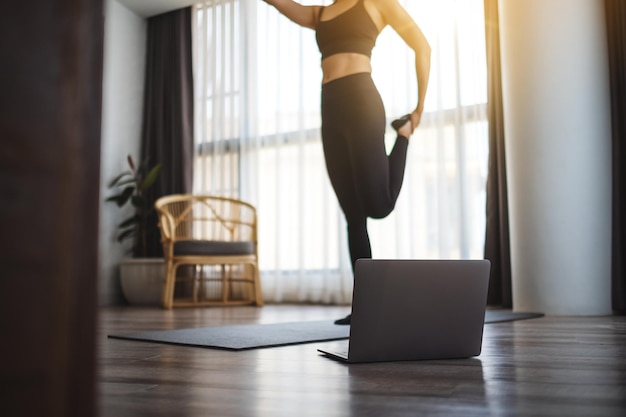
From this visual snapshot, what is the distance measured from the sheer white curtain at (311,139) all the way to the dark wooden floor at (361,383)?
2.29m

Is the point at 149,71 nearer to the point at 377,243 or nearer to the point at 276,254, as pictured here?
the point at 276,254

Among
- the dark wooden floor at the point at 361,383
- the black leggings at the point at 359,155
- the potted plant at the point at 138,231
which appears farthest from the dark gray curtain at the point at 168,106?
the dark wooden floor at the point at 361,383

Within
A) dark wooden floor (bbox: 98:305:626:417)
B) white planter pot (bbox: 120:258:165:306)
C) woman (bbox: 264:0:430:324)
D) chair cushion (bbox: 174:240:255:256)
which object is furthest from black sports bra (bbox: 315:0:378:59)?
white planter pot (bbox: 120:258:165:306)

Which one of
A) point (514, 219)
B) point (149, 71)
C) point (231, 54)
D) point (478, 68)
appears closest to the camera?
point (514, 219)

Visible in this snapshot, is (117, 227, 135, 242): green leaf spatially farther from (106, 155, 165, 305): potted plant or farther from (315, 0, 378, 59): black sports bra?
(315, 0, 378, 59): black sports bra

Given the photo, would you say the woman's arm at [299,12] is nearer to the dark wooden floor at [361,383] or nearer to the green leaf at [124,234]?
the dark wooden floor at [361,383]

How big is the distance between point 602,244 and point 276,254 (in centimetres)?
226

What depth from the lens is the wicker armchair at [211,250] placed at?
3.74 m

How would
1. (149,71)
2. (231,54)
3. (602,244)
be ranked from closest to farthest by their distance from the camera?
(602,244), (231,54), (149,71)

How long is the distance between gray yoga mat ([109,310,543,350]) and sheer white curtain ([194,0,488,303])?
1.81 m

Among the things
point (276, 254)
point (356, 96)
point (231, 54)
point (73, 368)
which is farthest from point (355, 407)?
point (231, 54)

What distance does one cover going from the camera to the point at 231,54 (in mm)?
4668

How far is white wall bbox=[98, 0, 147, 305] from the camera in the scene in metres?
4.61

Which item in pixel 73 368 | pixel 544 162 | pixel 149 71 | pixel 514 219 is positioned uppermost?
pixel 149 71
